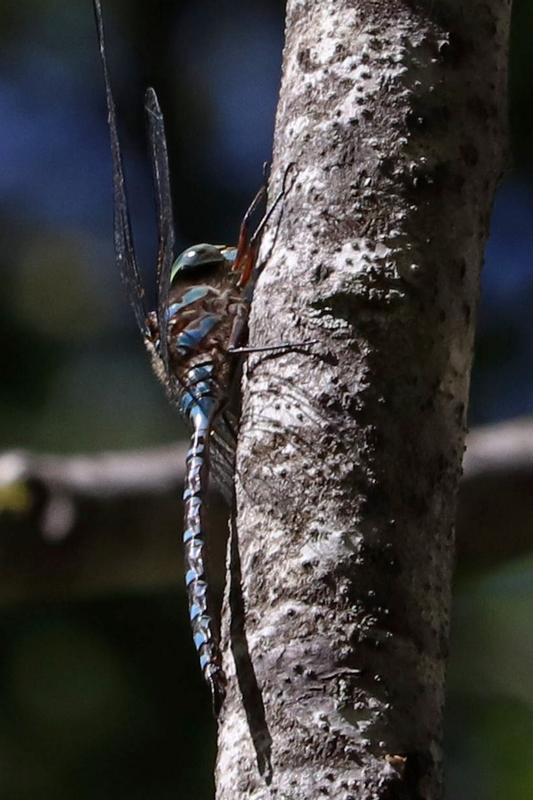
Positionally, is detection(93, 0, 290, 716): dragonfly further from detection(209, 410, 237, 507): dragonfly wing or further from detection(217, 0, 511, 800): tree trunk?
detection(217, 0, 511, 800): tree trunk

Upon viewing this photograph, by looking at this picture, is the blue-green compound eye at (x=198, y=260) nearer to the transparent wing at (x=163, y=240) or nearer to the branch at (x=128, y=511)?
the transparent wing at (x=163, y=240)

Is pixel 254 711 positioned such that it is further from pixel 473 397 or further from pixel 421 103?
pixel 473 397

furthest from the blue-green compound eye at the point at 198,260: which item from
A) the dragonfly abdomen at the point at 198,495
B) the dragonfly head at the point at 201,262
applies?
the dragonfly abdomen at the point at 198,495

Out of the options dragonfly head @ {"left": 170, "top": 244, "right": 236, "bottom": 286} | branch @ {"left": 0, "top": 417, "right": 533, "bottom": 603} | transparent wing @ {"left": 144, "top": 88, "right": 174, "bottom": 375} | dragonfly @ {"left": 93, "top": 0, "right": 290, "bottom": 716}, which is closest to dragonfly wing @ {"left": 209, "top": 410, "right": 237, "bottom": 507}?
dragonfly @ {"left": 93, "top": 0, "right": 290, "bottom": 716}

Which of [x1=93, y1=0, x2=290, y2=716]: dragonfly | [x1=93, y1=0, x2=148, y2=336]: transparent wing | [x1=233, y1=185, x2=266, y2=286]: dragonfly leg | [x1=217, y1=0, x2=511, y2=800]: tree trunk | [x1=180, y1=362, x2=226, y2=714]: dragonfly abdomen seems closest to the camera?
[x1=217, y1=0, x2=511, y2=800]: tree trunk

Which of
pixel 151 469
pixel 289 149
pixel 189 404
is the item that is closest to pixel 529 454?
pixel 151 469

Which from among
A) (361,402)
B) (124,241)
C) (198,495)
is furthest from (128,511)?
(361,402)

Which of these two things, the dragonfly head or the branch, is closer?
the dragonfly head
